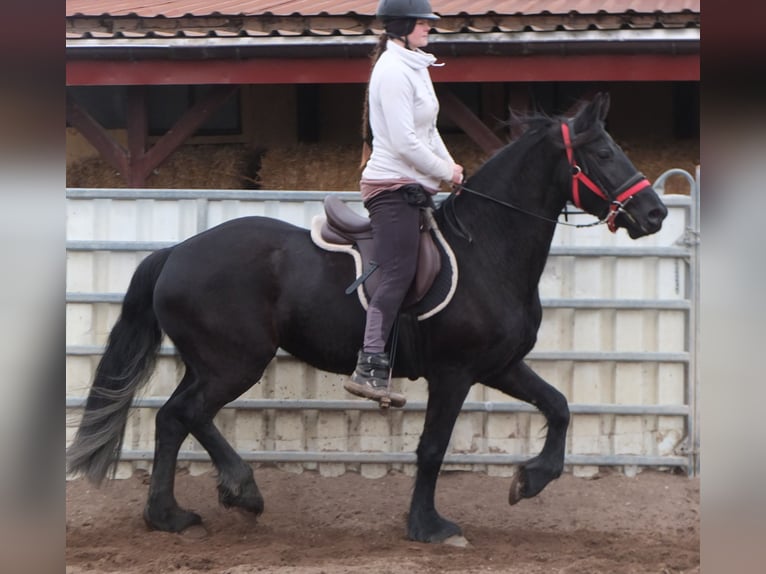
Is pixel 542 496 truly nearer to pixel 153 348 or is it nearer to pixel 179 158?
pixel 153 348

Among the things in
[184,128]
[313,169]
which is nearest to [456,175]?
[184,128]

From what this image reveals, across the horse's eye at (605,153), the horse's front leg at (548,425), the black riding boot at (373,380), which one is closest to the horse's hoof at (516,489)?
the horse's front leg at (548,425)

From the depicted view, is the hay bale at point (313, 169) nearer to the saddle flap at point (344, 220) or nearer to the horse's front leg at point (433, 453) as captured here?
the saddle flap at point (344, 220)

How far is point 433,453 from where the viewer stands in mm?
5137

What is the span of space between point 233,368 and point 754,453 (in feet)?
12.6

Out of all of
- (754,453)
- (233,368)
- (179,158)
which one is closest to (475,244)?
(233,368)

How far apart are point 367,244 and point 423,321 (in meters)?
0.51

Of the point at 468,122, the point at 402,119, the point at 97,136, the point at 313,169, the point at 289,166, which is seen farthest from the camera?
the point at 289,166

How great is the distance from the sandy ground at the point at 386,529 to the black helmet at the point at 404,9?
108 inches

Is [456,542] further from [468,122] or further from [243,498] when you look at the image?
[468,122]

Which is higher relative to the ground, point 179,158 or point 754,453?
point 179,158

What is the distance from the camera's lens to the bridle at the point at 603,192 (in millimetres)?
4879

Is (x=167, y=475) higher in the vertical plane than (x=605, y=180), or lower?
lower

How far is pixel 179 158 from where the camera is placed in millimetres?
10781
